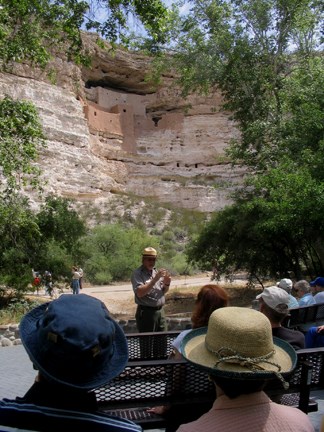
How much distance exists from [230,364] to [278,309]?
1491 mm

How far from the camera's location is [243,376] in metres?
1.45

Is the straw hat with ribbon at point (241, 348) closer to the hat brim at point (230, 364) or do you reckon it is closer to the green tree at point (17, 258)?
the hat brim at point (230, 364)

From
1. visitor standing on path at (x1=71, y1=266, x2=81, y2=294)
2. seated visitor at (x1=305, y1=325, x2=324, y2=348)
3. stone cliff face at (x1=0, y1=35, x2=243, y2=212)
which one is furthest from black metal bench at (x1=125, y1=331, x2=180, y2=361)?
stone cliff face at (x1=0, y1=35, x2=243, y2=212)

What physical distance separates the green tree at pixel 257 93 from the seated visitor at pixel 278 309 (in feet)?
26.5

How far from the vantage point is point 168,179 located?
33.6 metres

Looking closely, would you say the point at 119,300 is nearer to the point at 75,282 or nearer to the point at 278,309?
the point at 75,282

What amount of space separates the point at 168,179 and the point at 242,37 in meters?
20.3

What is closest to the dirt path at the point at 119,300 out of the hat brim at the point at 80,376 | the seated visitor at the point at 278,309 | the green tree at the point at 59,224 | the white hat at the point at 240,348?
the green tree at the point at 59,224

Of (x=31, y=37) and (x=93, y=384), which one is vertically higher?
(x=31, y=37)

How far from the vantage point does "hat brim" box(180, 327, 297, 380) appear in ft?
4.78

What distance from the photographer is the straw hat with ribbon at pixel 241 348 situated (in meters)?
1.47

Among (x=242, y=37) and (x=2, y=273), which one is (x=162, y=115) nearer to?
(x=242, y=37)

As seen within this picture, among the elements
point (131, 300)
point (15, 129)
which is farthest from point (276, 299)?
point (131, 300)

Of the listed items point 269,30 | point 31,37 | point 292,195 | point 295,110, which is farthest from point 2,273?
point 269,30
